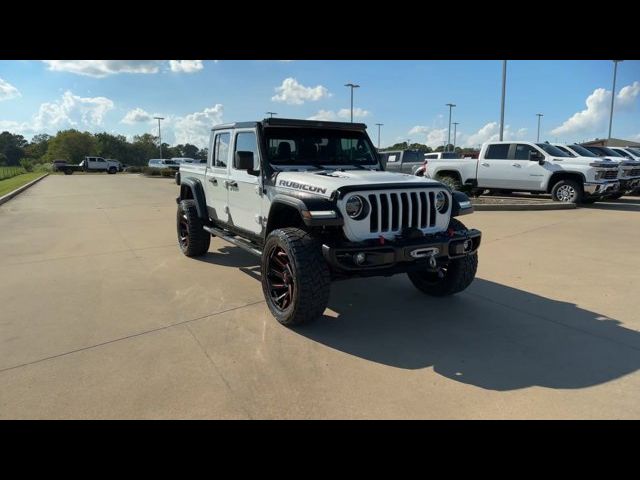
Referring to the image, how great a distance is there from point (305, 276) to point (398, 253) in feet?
2.68

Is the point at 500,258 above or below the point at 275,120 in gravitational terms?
below

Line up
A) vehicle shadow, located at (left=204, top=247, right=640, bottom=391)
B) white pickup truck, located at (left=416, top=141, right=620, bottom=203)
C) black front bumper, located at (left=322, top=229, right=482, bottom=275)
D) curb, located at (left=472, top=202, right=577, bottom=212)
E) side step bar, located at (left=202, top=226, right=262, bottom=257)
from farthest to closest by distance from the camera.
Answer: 1. white pickup truck, located at (left=416, top=141, right=620, bottom=203)
2. curb, located at (left=472, top=202, right=577, bottom=212)
3. side step bar, located at (left=202, top=226, right=262, bottom=257)
4. black front bumper, located at (left=322, top=229, right=482, bottom=275)
5. vehicle shadow, located at (left=204, top=247, right=640, bottom=391)

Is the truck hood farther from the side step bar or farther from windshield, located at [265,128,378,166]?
the side step bar

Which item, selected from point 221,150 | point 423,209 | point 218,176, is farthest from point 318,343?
point 221,150

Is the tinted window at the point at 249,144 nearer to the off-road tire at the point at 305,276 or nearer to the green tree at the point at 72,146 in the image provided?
the off-road tire at the point at 305,276

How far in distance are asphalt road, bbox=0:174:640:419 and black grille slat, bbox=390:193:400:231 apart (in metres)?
0.98

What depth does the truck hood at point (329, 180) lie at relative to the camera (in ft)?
12.7

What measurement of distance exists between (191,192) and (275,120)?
2690 millimetres

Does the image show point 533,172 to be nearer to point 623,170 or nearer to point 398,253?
point 623,170

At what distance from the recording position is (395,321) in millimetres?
4277

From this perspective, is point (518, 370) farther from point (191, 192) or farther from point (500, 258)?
point (191, 192)

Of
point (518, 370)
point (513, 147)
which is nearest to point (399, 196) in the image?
point (518, 370)

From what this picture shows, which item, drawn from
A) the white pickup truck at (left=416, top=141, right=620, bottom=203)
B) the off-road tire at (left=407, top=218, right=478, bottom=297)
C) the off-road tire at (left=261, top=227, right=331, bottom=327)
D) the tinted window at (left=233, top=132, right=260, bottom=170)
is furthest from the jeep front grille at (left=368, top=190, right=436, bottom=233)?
the white pickup truck at (left=416, top=141, right=620, bottom=203)

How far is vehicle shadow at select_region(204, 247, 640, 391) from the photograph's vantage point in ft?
10.6
